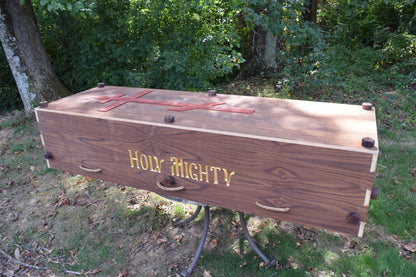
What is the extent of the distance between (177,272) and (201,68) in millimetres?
3089

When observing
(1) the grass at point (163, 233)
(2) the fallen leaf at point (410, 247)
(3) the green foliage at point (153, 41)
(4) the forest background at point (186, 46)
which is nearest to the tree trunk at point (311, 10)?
(4) the forest background at point (186, 46)

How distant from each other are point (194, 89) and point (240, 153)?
3328mm

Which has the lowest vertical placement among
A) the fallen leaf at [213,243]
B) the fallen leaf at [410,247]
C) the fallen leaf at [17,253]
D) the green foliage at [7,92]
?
the fallen leaf at [17,253]

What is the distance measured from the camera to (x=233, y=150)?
1577mm

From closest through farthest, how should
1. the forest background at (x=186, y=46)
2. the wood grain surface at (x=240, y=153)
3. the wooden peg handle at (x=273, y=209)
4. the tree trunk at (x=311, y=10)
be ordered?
the wood grain surface at (x=240, y=153) → the wooden peg handle at (x=273, y=209) → the forest background at (x=186, y=46) → the tree trunk at (x=311, y=10)

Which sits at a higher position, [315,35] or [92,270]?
[315,35]

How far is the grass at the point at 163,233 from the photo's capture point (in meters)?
2.41

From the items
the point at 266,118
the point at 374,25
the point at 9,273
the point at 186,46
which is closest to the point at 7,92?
the point at 186,46

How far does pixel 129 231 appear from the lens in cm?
289

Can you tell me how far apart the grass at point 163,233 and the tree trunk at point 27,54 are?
1.25 meters

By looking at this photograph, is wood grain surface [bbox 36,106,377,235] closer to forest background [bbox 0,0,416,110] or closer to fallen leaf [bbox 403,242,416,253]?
fallen leaf [bbox 403,242,416,253]

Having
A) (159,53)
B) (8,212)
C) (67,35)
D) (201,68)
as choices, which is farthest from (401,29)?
(8,212)

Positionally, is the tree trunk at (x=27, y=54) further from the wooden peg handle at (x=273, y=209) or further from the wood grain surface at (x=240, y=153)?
the wooden peg handle at (x=273, y=209)

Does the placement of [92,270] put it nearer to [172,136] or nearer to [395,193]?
[172,136]
